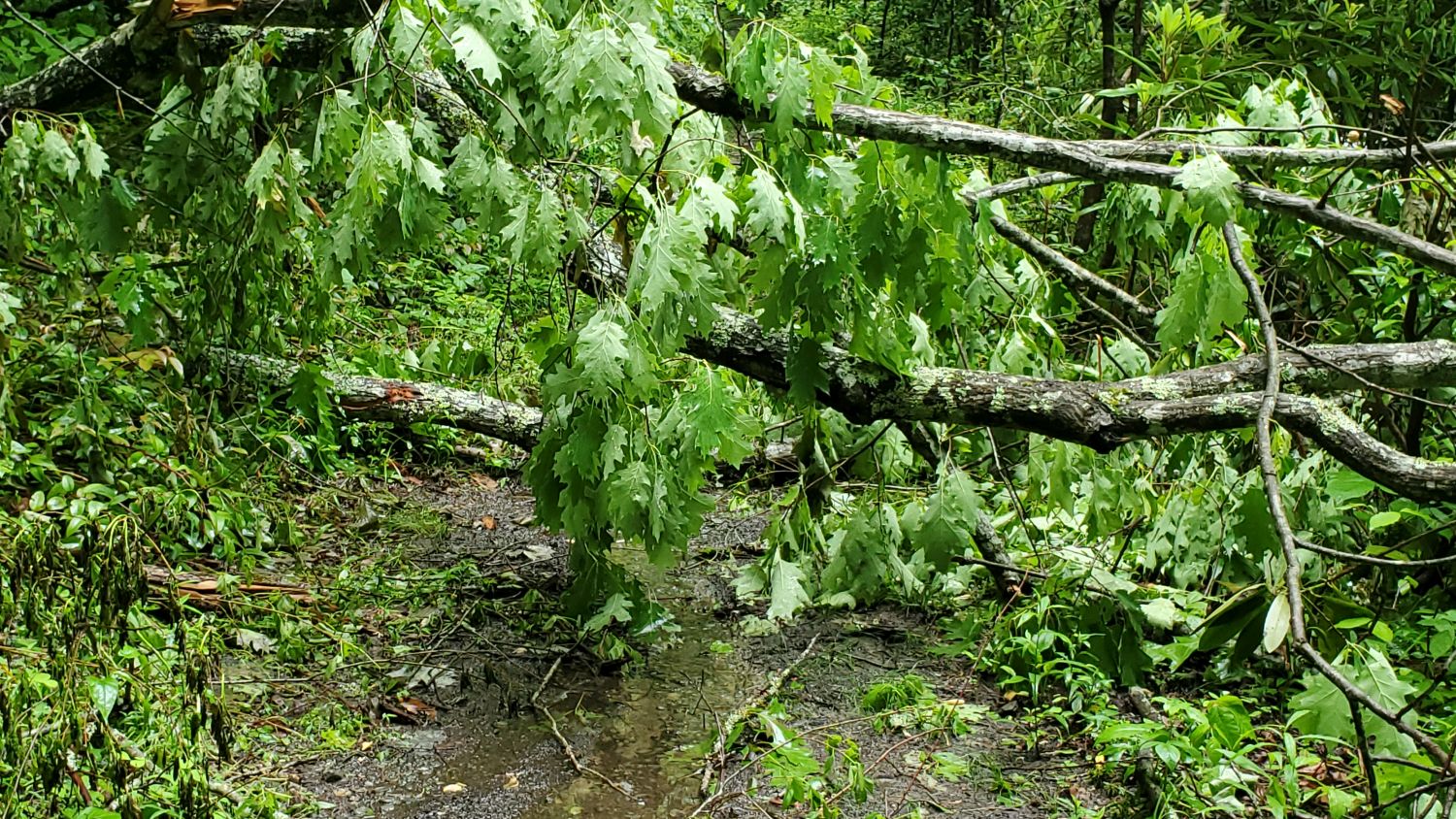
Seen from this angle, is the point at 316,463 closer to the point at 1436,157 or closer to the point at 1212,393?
the point at 1212,393

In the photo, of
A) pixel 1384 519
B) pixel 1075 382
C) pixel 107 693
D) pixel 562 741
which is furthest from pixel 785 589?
pixel 107 693

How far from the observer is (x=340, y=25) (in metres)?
3.31

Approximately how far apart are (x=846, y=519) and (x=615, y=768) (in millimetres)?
1405

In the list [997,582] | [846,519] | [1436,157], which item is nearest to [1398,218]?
[1436,157]

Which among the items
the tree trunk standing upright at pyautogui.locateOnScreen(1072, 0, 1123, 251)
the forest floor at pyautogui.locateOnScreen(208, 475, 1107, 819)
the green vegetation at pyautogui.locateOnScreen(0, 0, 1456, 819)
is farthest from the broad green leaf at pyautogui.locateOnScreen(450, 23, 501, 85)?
the tree trunk standing upright at pyautogui.locateOnScreen(1072, 0, 1123, 251)

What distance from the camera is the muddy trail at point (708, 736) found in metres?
2.84

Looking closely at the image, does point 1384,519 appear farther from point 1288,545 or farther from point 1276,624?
point 1288,545

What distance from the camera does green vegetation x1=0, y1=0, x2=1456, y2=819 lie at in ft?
8.46

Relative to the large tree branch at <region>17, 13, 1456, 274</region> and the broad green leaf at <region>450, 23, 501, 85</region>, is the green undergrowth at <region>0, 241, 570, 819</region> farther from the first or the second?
the broad green leaf at <region>450, 23, 501, 85</region>

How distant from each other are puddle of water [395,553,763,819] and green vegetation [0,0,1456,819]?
5.9 inches

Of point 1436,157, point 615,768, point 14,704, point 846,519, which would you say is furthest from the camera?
point 846,519

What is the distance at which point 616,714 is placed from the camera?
3365 mm

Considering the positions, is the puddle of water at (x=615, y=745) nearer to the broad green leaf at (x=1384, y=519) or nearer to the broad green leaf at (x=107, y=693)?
the broad green leaf at (x=107, y=693)

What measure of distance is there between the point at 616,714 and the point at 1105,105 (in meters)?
4.83
